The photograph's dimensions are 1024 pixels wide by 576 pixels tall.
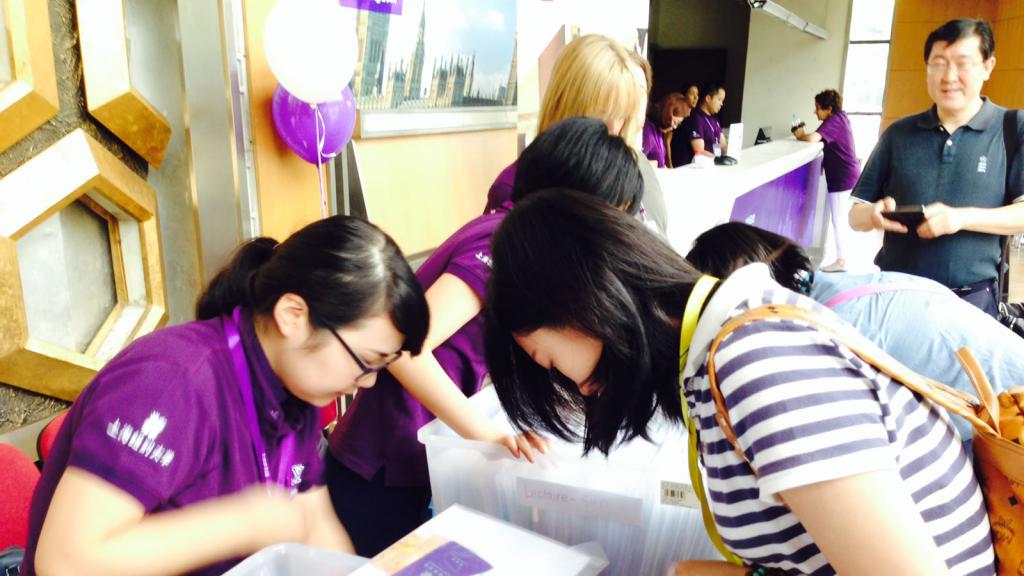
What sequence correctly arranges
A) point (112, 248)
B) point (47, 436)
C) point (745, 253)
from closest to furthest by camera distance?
point (745, 253) < point (47, 436) < point (112, 248)

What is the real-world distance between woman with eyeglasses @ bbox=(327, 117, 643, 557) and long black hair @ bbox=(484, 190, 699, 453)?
1.14 feet

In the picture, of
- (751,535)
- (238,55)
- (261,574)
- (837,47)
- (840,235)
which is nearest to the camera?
(751,535)

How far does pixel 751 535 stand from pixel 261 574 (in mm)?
554

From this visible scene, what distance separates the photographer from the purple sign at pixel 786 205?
4.23 meters

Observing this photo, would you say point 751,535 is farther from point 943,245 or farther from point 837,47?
point 837,47

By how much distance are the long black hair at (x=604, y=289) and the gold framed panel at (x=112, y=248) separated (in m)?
1.47

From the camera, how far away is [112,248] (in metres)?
2.02

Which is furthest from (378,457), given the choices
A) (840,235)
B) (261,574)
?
(840,235)

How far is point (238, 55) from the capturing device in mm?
2107

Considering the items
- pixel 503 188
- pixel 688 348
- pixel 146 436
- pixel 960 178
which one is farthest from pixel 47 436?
pixel 960 178

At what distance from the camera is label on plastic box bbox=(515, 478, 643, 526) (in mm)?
894

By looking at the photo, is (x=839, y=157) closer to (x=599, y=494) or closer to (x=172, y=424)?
(x=599, y=494)

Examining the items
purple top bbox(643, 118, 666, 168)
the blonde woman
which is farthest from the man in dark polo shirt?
purple top bbox(643, 118, 666, 168)

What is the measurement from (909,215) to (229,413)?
198 centimetres
